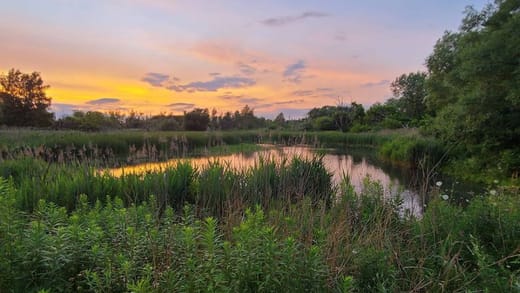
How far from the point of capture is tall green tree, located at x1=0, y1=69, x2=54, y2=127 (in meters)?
34.6

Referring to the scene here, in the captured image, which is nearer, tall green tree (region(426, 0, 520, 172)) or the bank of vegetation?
the bank of vegetation

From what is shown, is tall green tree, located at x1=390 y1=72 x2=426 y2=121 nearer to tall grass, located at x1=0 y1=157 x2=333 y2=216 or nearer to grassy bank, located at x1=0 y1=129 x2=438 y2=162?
grassy bank, located at x1=0 y1=129 x2=438 y2=162

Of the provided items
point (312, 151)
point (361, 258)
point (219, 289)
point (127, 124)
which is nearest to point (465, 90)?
point (312, 151)

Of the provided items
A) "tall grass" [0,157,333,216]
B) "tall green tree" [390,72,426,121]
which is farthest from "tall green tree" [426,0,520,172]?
"tall green tree" [390,72,426,121]

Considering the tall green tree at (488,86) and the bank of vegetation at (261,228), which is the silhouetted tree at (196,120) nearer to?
the tall green tree at (488,86)

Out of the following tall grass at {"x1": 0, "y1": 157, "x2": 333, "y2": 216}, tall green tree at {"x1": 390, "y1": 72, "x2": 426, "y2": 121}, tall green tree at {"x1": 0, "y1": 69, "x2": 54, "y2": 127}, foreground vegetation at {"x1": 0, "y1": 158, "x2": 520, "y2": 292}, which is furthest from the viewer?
tall green tree at {"x1": 390, "y1": 72, "x2": 426, "y2": 121}

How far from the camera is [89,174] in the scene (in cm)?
572

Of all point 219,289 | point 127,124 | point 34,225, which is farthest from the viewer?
point 127,124

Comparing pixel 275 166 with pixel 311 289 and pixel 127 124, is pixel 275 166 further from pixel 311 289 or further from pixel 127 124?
pixel 127 124

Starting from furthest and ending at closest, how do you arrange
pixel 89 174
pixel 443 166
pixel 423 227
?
pixel 443 166 → pixel 89 174 → pixel 423 227

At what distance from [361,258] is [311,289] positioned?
31.6 inches

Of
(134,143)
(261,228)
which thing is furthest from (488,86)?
(134,143)

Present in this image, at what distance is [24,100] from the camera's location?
117 feet

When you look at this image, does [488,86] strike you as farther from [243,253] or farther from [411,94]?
[411,94]
